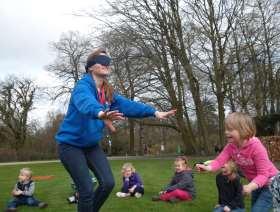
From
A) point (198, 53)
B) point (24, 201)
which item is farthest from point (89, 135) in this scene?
point (198, 53)

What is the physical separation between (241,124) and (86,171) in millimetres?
1633

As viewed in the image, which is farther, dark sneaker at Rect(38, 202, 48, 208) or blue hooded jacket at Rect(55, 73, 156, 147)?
dark sneaker at Rect(38, 202, 48, 208)

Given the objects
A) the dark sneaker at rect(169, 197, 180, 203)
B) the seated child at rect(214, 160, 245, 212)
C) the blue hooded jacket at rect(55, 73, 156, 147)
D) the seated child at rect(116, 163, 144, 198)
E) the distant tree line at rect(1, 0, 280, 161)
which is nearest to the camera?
the blue hooded jacket at rect(55, 73, 156, 147)

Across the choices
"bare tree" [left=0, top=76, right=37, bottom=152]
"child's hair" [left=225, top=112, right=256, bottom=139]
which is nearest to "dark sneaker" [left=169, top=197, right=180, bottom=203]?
"child's hair" [left=225, top=112, right=256, bottom=139]

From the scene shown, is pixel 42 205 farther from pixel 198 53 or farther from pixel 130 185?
pixel 198 53

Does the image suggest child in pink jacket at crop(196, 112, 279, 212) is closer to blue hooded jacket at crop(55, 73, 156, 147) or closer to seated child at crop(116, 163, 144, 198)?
blue hooded jacket at crop(55, 73, 156, 147)

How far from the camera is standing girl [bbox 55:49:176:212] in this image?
17.1 ft

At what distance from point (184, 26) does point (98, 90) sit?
26.0m

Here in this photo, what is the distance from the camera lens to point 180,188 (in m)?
9.58

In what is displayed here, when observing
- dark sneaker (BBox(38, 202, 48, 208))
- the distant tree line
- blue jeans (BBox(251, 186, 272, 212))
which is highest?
the distant tree line

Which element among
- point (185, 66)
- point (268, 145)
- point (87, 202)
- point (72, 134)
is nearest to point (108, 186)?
point (87, 202)

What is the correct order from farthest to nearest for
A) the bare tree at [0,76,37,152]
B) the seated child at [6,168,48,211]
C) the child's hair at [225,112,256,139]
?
the bare tree at [0,76,37,152]
the seated child at [6,168,48,211]
the child's hair at [225,112,256,139]

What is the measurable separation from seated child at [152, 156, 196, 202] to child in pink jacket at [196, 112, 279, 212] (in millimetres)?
4159

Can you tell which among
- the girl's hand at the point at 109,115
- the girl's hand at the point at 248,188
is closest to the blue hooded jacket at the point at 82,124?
the girl's hand at the point at 109,115
